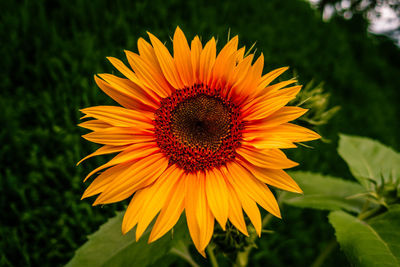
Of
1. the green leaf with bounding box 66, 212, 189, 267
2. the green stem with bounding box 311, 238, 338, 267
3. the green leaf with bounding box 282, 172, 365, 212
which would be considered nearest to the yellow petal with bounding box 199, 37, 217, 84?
the green leaf with bounding box 66, 212, 189, 267

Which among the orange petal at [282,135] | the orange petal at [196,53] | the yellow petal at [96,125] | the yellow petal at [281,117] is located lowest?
the orange petal at [282,135]

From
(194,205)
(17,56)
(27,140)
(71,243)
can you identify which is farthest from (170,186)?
(17,56)

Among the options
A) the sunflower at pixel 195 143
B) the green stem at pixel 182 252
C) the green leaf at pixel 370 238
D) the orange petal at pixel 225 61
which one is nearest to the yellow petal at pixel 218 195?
the sunflower at pixel 195 143

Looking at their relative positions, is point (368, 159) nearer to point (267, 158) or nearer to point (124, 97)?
point (267, 158)

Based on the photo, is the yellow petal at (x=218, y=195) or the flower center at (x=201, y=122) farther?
the flower center at (x=201, y=122)

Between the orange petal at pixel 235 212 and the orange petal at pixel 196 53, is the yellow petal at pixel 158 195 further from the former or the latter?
the orange petal at pixel 196 53

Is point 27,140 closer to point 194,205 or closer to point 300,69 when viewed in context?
point 194,205

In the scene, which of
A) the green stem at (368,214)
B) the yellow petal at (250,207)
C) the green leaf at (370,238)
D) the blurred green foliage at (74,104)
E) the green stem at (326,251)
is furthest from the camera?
the blurred green foliage at (74,104)
